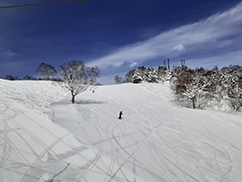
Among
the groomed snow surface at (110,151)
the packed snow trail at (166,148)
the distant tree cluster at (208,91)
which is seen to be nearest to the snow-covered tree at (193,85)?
the distant tree cluster at (208,91)

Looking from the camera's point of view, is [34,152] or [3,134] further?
Answer: [3,134]

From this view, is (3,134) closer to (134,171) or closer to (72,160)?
(72,160)

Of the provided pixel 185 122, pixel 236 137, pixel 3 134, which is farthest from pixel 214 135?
pixel 3 134

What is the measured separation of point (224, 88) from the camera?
87.1ft

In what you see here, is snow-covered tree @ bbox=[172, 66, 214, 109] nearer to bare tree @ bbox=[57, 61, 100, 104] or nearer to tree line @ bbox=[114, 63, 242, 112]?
tree line @ bbox=[114, 63, 242, 112]

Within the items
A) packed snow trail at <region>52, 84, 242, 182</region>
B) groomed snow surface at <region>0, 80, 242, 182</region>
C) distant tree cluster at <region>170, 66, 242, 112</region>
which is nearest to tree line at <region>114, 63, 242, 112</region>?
distant tree cluster at <region>170, 66, 242, 112</region>

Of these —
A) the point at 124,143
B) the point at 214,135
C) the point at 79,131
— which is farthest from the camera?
the point at 214,135

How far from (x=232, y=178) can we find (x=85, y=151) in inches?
293

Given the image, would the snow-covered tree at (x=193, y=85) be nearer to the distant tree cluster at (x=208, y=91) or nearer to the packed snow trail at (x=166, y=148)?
the distant tree cluster at (x=208, y=91)

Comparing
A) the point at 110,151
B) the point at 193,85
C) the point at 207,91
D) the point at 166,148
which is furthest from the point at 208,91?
the point at 110,151

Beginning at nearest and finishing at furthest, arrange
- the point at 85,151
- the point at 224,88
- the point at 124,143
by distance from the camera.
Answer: the point at 85,151 → the point at 124,143 → the point at 224,88

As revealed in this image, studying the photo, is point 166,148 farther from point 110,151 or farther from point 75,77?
point 75,77

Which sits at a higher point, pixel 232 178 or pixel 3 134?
pixel 3 134

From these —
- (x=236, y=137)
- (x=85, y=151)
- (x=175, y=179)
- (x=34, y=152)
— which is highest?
(x=34, y=152)
